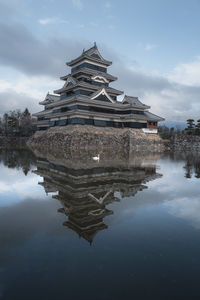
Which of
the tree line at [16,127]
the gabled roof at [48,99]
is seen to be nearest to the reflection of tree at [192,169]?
the gabled roof at [48,99]

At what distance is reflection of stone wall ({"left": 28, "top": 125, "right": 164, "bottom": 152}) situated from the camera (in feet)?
99.7

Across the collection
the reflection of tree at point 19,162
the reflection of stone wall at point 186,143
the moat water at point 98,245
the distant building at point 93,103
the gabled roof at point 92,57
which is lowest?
the moat water at point 98,245

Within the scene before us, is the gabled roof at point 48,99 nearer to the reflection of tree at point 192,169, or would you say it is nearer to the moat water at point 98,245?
the reflection of tree at point 192,169

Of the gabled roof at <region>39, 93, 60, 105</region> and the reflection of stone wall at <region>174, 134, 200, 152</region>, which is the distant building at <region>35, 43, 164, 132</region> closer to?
the gabled roof at <region>39, 93, 60, 105</region>

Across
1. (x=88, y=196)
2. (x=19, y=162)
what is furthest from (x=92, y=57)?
(x=88, y=196)

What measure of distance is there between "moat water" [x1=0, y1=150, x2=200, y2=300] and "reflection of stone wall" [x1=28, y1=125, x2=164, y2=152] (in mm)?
23297

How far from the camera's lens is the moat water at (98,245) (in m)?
2.53

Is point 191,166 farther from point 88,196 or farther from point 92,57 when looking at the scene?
point 92,57

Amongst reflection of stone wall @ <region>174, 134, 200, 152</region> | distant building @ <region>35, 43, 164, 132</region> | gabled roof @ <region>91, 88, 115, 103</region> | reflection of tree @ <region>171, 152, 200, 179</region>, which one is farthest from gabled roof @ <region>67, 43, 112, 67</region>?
reflection of tree @ <region>171, 152, 200, 179</region>

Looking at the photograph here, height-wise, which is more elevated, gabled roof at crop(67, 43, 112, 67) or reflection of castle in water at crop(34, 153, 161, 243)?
gabled roof at crop(67, 43, 112, 67)

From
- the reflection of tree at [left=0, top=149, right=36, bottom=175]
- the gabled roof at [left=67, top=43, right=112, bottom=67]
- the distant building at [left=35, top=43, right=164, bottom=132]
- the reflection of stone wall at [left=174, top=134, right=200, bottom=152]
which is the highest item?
the gabled roof at [left=67, top=43, right=112, bottom=67]

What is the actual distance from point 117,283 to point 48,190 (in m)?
5.07

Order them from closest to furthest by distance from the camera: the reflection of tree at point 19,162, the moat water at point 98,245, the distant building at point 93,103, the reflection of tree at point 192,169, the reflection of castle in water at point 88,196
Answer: the moat water at point 98,245, the reflection of castle in water at point 88,196, the reflection of tree at point 192,169, the reflection of tree at point 19,162, the distant building at point 93,103

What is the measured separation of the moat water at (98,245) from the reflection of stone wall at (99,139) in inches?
917
